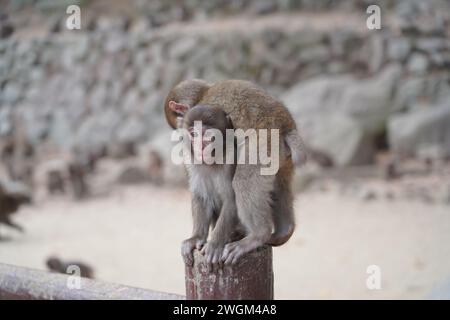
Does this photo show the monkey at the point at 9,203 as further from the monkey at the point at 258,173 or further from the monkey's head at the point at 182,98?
A: the monkey at the point at 258,173

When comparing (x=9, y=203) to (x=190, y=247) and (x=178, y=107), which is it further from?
(x=190, y=247)

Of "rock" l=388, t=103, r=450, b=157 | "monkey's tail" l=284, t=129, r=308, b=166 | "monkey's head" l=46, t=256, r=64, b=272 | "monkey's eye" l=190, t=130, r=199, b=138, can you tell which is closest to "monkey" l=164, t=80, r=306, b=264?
"monkey's tail" l=284, t=129, r=308, b=166

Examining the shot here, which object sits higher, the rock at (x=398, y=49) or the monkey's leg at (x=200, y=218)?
the rock at (x=398, y=49)

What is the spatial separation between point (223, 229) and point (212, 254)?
0.92 ft

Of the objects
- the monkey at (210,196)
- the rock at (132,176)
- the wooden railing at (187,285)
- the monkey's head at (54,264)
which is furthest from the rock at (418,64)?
the wooden railing at (187,285)

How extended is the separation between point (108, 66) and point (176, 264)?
6.29m

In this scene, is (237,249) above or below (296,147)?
below

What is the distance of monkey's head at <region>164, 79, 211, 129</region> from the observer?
3.39m

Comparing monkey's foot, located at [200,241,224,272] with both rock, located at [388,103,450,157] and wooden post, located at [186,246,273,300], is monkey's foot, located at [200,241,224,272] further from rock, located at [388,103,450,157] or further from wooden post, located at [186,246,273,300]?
rock, located at [388,103,450,157]

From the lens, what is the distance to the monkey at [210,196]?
282 cm

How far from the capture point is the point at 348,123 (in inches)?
432

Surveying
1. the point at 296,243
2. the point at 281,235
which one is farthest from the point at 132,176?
the point at 281,235

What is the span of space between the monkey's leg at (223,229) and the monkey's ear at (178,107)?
32.9 inches

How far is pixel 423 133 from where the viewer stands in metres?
10.7
